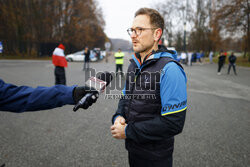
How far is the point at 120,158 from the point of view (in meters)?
2.54

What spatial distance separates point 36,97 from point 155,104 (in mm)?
972

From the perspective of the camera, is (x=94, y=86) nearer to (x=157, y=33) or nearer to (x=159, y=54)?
(x=159, y=54)

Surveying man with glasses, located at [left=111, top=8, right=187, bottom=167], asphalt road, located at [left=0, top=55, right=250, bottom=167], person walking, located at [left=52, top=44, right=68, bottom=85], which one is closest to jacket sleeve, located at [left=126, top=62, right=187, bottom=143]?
man with glasses, located at [left=111, top=8, right=187, bottom=167]

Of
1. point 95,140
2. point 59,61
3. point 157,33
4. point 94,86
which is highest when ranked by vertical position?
point 157,33

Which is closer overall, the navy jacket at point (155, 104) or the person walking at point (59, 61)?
the navy jacket at point (155, 104)

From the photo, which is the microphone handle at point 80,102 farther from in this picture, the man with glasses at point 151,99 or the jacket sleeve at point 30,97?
the man with glasses at point 151,99

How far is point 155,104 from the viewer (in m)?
1.38

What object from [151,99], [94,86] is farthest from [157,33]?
[94,86]

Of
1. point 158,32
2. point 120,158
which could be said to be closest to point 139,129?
point 158,32

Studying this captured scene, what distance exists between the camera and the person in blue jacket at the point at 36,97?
1.28 m

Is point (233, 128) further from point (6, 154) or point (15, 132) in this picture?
point (15, 132)

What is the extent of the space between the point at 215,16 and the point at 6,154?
27.3 m

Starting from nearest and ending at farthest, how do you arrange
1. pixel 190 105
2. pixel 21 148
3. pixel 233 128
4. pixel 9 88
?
1. pixel 9 88
2. pixel 21 148
3. pixel 233 128
4. pixel 190 105

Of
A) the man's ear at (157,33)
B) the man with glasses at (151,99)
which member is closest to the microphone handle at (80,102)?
the man with glasses at (151,99)
